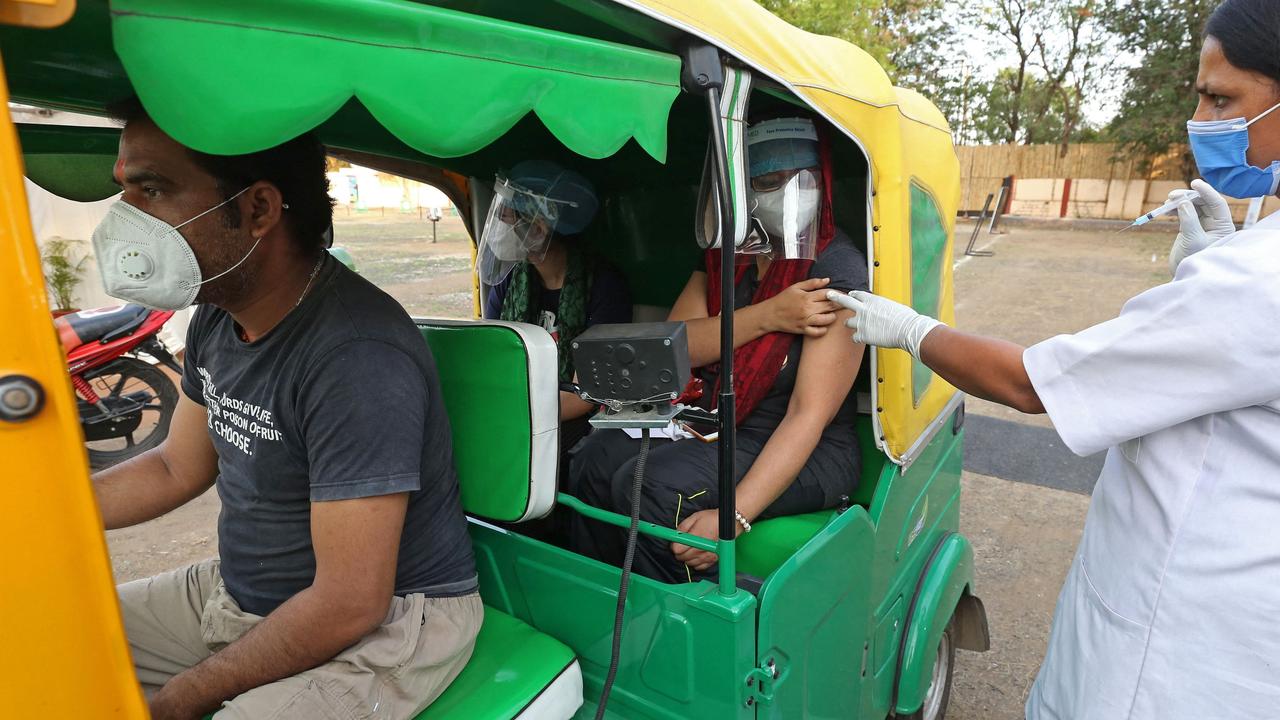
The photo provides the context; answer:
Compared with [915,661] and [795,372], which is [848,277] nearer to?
[795,372]

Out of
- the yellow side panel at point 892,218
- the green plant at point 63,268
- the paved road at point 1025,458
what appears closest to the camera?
the yellow side panel at point 892,218

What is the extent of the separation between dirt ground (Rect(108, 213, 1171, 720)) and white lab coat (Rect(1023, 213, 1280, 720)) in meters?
1.74

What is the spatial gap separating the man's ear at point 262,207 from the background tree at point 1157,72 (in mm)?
22998

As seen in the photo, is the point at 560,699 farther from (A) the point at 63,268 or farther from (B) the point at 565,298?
(A) the point at 63,268

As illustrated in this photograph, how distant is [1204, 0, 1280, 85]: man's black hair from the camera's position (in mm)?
1246

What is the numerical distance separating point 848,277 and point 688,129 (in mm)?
971

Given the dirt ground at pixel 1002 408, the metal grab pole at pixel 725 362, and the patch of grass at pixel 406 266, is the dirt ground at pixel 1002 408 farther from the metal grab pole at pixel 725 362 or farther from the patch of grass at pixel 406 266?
the metal grab pole at pixel 725 362

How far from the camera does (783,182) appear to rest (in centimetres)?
194

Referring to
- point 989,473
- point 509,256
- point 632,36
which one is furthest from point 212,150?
point 989,473

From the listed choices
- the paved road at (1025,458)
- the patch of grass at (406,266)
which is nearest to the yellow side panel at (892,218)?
the paved road at (1025,458)

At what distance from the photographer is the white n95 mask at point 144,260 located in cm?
121

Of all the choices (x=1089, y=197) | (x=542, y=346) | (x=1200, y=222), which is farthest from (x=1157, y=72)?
(x=542, y=346)

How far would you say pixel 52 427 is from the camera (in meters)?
0.78

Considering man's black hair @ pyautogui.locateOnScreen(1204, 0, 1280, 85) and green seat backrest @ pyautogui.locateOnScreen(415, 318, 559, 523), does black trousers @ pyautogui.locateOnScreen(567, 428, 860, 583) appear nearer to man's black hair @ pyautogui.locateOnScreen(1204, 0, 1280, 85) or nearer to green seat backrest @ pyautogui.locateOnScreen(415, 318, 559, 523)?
green seat backrest @ pyautogui.locateOnScreen(415, 318, 559, 523)
